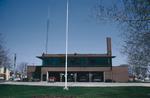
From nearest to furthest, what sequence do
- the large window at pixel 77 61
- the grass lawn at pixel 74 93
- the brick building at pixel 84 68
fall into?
the grass lawn at pixel 74 93 → the brick building at pixel 84 68 → the large window at pixel 77 61

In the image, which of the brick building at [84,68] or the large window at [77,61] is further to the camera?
the large window at [77,61]

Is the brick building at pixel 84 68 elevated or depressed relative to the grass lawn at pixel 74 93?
elevated

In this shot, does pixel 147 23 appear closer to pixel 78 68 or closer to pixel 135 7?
pixel 135 7

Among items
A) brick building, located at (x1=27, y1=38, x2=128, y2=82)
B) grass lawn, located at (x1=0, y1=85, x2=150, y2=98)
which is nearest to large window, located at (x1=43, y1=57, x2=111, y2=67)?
brick building, located at (x1=27, y1=38, x2=128, y2=82)

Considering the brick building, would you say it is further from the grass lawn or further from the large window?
the grass lawn

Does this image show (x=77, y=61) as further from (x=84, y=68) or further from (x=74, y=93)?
(x=74, y=93)

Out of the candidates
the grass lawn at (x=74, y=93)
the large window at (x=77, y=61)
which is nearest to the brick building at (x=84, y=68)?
the large window at (x=77, y=61)

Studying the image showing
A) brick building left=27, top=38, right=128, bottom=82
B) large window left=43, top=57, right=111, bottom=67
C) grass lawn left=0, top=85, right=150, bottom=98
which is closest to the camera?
grass lawn left=0, top=85, right=150, bottom=98

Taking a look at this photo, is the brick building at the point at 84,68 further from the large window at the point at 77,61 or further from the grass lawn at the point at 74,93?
the grass lawn at the point at 74,93

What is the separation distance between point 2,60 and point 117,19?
36.2 metres

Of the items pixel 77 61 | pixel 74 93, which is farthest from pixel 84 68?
pixel 74 93

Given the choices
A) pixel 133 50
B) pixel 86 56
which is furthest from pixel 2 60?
pixel 86 56

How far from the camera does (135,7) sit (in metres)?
15.2

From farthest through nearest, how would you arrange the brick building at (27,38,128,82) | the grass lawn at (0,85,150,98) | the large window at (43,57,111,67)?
the large window at (43,57,111,67)
the brick building at (27,38,128,82)
the grass lawn at (0,85,150,98)
